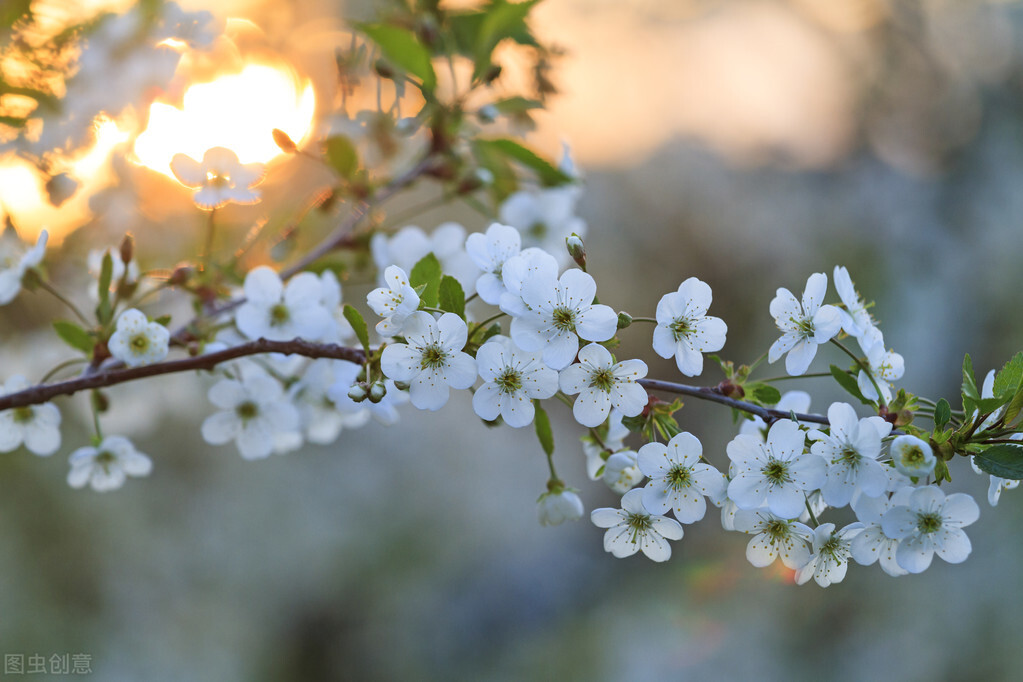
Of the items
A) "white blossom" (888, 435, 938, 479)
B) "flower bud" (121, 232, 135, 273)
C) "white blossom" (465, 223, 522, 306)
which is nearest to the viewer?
"white blossom" (888, 435, 938, 479)

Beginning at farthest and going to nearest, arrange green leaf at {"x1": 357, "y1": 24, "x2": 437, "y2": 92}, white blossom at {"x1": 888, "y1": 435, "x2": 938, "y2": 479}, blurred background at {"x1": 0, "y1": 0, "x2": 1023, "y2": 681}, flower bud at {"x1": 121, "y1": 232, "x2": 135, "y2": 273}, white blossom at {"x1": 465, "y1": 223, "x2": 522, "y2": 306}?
blurred background at {"x1": 0, "y1": 0, "x2": 1023, "y2": 681} → green leaf at {"x1": 357, "y1": 24, "x2": 437, "y2": 92} → flower bud at {"x1": 121, "y1": 232, "x2": 135, "y2": 273} → white blossom at {"x1": 465, "y1": 223, "x2": 522, "y2": 306} → white blossom at {"x1": 888, "y1": 435, "x2": 938, "y2": 479}

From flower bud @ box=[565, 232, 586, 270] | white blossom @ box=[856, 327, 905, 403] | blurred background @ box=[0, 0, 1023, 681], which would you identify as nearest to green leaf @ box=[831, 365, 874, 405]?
white blossom @ box=[856, 327, 905, 403]

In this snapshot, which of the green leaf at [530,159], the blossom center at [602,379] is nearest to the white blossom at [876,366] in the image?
the blossom center at [602,379]

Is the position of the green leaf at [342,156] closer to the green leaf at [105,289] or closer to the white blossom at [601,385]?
the green leaf at [105,289]

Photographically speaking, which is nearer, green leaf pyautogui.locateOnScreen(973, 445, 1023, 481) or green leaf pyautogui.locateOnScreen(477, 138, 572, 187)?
green leaf pyautogui.locateOnScreen(973, 445, 1023, 481)

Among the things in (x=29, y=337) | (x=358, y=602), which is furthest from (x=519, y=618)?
(x=29, y=337)

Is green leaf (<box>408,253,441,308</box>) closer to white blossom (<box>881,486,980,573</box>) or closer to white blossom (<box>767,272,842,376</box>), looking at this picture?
white blossom (<box>767,272,842,376</box>)

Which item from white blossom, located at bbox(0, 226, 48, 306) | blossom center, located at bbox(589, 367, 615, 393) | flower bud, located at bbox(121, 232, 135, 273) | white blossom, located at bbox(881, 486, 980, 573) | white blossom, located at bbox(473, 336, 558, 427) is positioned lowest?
white blossom, located at bbox(881, 486, 980, 573)

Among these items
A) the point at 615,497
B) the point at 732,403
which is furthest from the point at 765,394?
the point at 615,497
